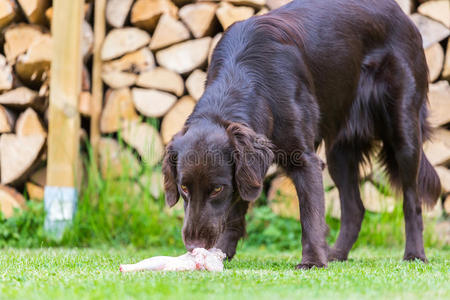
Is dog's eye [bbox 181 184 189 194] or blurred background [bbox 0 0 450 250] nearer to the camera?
dog's eye [bbox 181 184 189 194]

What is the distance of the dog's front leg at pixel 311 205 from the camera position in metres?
2.62

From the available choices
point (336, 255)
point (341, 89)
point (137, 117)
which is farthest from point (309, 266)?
point (137, 117)

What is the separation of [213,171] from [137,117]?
215 centimetres

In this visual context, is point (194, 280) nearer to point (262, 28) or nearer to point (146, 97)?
point (262, 28)

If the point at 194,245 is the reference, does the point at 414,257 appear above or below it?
below

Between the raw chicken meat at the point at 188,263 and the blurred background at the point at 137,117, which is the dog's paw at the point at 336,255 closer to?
the blurred background at the point at 137,117

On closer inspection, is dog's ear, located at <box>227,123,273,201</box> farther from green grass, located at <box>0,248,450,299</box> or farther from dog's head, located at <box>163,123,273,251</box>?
green grass, located at <box>0,248,450,299</box>

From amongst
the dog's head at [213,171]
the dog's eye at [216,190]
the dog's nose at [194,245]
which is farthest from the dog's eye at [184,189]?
the dog's nose at [194,245]

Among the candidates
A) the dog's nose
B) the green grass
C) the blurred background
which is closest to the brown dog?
the dog's nose

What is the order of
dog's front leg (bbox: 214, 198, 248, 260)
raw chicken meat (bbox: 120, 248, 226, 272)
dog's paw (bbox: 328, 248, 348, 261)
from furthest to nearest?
dog's paw (bbox: 328, 248, 348, 261)
dog's front leg (bbox: 214, 198, 248, 260)
raw chicken meat (bbox: 120, 248, 226, 272)

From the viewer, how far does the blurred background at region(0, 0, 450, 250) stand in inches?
164

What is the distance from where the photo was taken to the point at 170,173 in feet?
8.43

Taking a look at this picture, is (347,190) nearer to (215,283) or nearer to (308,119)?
(308,119)

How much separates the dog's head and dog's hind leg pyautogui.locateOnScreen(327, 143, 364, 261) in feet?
3.45
